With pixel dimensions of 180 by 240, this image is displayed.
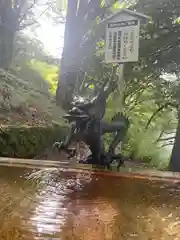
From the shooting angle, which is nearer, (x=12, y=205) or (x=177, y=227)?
(x=177, y=227)

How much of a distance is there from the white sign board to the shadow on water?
2.53 m

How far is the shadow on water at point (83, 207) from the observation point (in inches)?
42.1

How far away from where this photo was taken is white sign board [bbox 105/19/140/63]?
4.07 m

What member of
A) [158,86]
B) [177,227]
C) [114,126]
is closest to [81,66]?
[158,86]

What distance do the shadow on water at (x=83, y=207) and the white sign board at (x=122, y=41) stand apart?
2532mm

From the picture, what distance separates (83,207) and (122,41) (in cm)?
326

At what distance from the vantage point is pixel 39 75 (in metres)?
9.35

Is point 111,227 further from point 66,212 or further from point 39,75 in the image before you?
point 39,75

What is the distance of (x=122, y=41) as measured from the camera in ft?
14.0

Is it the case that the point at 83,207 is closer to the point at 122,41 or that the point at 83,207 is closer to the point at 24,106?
the point at 122,41

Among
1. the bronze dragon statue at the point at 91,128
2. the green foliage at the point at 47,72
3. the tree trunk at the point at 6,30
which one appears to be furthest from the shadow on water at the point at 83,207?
the green foliage at the point at 47,72

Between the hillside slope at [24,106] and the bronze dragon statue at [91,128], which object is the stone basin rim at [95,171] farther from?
the hillside slope at [24,106]

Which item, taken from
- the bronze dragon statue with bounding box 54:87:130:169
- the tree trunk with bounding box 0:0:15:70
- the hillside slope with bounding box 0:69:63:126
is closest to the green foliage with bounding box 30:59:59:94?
the tree trunk with bounding box 0:0:15:70

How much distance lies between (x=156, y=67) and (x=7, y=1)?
181 inches
